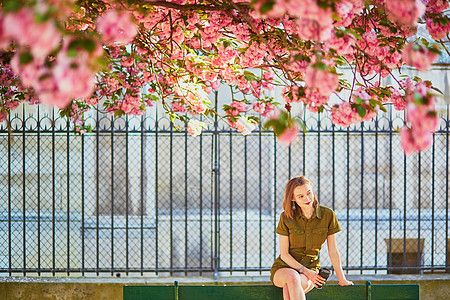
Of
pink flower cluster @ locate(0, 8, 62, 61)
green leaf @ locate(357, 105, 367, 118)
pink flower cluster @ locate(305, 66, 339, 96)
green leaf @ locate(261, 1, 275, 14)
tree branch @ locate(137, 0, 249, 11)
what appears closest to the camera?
pink flower cluster @ locate(0, 8, 62, 61)

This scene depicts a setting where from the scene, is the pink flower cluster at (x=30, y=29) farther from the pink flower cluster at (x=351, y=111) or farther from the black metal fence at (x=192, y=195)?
the black metal fence at (x=192, y=195)

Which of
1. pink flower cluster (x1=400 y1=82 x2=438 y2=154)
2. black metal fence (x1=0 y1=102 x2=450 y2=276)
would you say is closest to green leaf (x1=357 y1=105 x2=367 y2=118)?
pink flower cluster (x1=400 y1=82 x2=438 y2=154)

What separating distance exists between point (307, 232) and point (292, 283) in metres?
0.44

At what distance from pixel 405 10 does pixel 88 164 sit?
262 inches

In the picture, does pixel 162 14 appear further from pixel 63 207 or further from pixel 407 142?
pixel 63 207

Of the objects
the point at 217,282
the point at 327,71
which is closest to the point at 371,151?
the point at 217,282

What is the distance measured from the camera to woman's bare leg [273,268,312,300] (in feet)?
13.3

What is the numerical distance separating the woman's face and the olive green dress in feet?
0.44

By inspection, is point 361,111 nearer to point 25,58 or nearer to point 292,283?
point 25,58

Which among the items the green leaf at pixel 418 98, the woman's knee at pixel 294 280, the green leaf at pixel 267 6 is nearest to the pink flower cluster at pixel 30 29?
the green leaf at pixel 267 6

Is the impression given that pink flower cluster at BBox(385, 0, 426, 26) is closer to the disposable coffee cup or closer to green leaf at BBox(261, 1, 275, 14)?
green leaf at BBox(261, 1, 275, 14)

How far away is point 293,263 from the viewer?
4.23 m

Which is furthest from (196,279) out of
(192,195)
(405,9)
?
(405,9)

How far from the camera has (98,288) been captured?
220 inches
